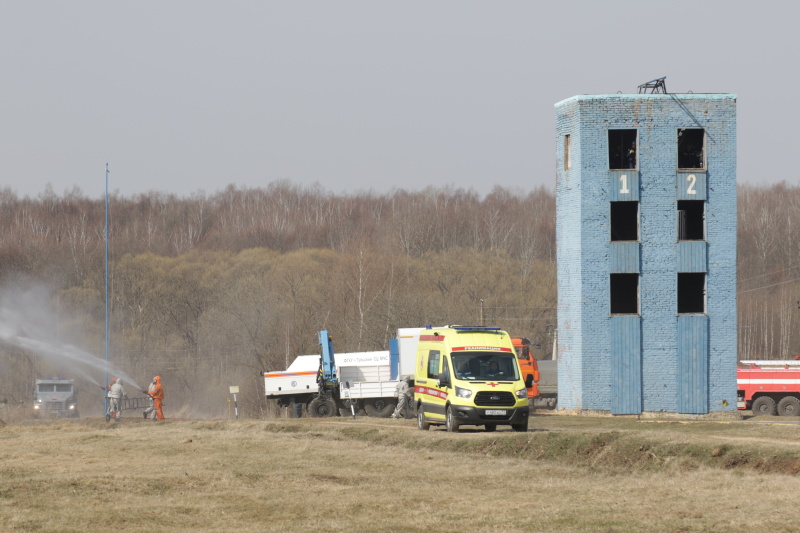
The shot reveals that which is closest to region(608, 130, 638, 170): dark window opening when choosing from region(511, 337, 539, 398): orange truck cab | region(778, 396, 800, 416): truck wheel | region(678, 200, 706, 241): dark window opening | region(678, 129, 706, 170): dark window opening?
region(678, 129, 706, 170): dark window opening

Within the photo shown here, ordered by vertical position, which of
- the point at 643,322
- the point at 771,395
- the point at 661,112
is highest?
the point at 661,112

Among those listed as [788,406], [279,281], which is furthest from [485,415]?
[279,281]

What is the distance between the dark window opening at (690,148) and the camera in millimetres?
47094

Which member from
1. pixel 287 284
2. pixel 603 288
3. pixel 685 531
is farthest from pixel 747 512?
pixel 287 284

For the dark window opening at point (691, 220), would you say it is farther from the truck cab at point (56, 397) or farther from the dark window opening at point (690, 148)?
the truck cab at point (56, 397)

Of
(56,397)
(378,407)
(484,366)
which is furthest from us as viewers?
(56,397)

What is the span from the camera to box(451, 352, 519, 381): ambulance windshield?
28.5 meters

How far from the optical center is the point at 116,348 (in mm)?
97688

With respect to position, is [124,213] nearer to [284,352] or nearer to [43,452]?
[284,352]

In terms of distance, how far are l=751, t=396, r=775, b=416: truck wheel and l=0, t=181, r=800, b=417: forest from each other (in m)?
26.5

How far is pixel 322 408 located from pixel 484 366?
19.7 m

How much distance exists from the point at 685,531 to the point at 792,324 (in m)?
98.1

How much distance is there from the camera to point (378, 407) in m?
46.9

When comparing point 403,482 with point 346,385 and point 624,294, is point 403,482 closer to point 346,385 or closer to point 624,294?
point 346,385
